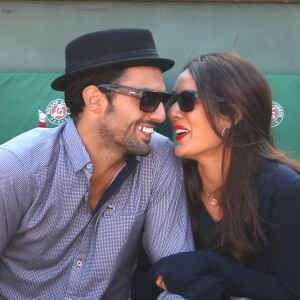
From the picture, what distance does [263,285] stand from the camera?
2.16 m

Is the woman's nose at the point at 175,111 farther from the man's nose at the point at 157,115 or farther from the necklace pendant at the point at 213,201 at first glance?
the necklace pendant at the point at 213,201

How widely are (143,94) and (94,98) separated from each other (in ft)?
0.89

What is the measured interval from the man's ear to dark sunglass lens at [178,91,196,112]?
0.40m

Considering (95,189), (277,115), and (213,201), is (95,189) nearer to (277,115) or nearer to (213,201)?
(213,201)

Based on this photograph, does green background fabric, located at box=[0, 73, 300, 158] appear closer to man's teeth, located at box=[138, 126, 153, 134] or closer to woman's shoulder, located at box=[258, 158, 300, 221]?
woman's shoulder, located at box=[258, 158, 300, 221]

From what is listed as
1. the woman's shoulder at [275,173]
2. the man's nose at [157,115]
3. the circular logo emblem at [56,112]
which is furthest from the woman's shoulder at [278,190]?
the circular logo emblem at [56,112]

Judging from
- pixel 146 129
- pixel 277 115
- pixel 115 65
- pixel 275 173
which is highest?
pixel 115 65

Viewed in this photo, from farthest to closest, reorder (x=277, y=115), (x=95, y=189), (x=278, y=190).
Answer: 1. (x=277, y=115)
2. (x=95, y=189)
3. (x=278, y=190)

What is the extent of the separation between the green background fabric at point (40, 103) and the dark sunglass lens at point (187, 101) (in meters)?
2.44

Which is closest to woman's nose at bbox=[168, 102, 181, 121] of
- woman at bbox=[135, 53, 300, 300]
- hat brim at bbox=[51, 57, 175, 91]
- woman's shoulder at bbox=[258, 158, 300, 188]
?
woman at bbox=[135, 53, 300, 300]

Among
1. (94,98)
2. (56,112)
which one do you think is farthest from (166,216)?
(56,112)

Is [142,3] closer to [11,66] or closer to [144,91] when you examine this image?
[11,66]

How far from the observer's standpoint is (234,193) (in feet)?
7.61

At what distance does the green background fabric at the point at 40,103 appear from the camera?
4551mm
